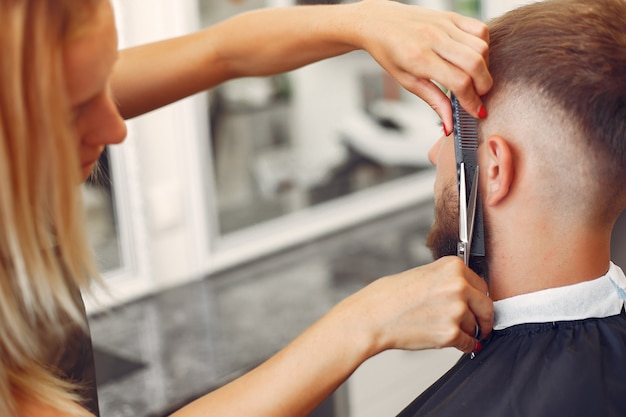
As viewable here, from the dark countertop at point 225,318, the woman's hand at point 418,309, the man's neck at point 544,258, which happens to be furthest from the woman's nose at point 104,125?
the dark countertop at point 225,318

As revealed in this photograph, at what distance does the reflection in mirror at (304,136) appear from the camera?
2834 mm

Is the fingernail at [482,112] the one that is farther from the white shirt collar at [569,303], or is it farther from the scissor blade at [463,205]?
the white shirt collar at [569,303]

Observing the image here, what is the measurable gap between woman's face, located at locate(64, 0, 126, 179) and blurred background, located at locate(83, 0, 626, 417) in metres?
1.13

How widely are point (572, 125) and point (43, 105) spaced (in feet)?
2.47

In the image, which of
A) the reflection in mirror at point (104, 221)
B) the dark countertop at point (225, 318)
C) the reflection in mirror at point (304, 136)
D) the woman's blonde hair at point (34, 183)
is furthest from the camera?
the reflection in mirror at point (304, 136)

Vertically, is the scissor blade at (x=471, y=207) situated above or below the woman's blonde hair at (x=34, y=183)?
below

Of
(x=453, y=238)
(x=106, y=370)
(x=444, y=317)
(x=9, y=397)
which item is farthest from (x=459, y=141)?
(x=106, y=370)

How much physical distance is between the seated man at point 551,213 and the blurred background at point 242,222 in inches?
25.9

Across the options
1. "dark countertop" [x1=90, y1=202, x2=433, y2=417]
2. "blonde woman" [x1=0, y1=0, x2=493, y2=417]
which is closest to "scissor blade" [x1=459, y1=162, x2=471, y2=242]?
"blonde woman" [x1=0, y1=0, x2=493, y2=417]

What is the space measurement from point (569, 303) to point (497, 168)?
0.25 meters

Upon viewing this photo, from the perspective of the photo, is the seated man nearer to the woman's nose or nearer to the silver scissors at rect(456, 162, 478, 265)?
the silver scissors at rect(456, 162, 478, 265)

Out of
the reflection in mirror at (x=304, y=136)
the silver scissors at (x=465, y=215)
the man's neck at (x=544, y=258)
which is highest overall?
the silver scissors at (x=465, y=215)

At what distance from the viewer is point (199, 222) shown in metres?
2.75

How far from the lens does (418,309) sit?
1003mm
